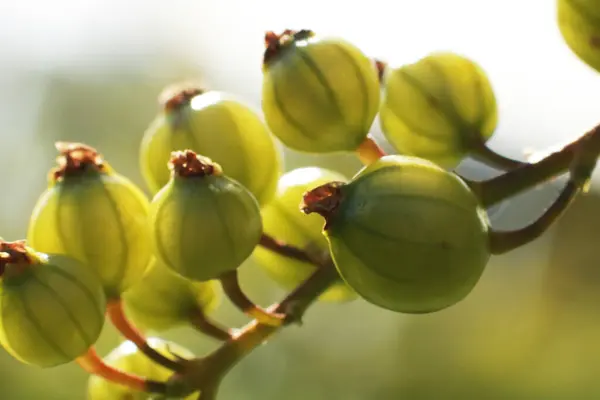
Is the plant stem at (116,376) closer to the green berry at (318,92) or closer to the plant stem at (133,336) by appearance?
the plant stem at (133,336)

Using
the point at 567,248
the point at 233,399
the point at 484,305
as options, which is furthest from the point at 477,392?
the point at 233,399

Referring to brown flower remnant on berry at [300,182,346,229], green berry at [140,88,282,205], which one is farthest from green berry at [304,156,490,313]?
green berry at [140,88,282,205]

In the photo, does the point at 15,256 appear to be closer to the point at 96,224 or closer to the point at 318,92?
the point at 96,224

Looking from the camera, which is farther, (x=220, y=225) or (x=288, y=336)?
(x=288, y=336)

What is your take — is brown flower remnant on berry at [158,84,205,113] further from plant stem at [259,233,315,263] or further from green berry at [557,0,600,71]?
green berry at [557,0,600,71]

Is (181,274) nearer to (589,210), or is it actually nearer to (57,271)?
(57,271)

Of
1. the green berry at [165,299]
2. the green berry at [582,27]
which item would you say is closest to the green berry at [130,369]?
the green berry at [165,299]
